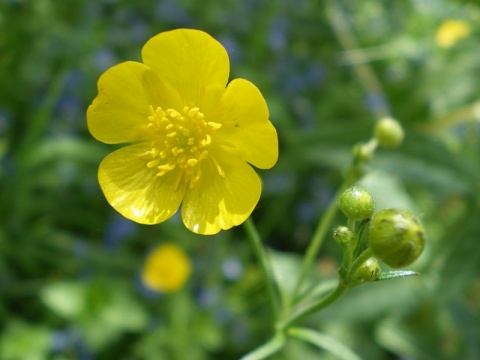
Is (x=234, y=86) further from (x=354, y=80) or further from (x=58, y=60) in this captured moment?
(x=354, y=80)

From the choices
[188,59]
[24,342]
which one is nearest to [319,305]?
[188,59]

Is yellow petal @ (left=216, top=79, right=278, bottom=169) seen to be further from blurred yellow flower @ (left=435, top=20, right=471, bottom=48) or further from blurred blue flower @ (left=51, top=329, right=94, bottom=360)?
blurred yellow flower @ (left=435, top=20, right=471, bottom=48)

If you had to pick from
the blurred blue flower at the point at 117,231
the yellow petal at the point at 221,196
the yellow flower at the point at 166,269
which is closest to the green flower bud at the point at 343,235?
the yellow petal at the point at 221,196

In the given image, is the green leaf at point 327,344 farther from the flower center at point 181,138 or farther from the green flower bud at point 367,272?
the flower center at point 181,138

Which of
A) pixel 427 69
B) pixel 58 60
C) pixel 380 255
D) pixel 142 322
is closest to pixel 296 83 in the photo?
pixel 427 69

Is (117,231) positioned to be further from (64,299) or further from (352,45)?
(352,45)
